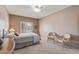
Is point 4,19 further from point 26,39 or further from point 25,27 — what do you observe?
point 26,39

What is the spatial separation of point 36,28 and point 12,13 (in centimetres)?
56

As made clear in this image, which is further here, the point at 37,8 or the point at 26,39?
the point at 26,39

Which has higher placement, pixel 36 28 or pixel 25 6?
pixel 25 6

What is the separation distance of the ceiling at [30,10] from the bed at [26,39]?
39 centimetres

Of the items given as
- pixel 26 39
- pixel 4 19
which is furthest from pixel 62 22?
pixel 4 19

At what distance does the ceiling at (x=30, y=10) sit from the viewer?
1.59 metres

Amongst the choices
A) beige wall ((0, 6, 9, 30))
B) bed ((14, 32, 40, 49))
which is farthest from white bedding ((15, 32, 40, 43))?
beige wall ((0, 6, 9, 30))

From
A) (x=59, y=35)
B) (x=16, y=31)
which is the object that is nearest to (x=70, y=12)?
(x=59, y=35)

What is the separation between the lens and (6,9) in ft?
5.30

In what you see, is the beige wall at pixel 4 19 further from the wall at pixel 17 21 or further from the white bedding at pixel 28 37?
the white bedding at pixel 28 37

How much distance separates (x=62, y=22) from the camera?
172 centimetres

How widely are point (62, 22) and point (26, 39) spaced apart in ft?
2.64
